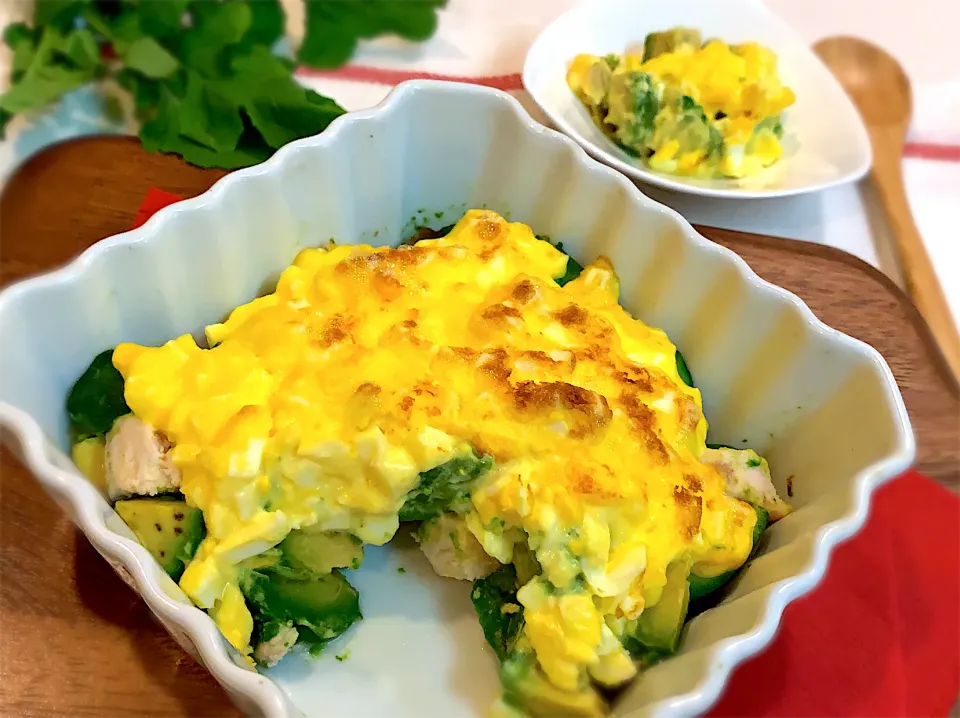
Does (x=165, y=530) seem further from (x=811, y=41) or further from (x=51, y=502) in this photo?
(x=811, y=41)

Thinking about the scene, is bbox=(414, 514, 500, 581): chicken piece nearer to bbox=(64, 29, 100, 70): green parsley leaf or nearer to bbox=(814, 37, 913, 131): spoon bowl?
bbox=(64, 29, 100, 70): green parsley leaf

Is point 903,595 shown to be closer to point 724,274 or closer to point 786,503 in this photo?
point 786,503

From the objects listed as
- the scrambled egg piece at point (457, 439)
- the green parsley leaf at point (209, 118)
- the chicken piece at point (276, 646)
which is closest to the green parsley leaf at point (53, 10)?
the green parsley leaf at point (209, 118)

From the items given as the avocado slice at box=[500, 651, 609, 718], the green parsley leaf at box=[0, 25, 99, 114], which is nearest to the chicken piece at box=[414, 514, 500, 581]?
the avocado slice at box=[500, 651, 609, 718]

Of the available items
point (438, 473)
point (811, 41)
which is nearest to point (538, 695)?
point (438, 473)

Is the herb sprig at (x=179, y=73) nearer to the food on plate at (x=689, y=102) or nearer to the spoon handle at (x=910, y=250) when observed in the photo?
the food on plate at (x=689, y=102)

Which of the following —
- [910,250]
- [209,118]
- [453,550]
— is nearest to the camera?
[453,550]
